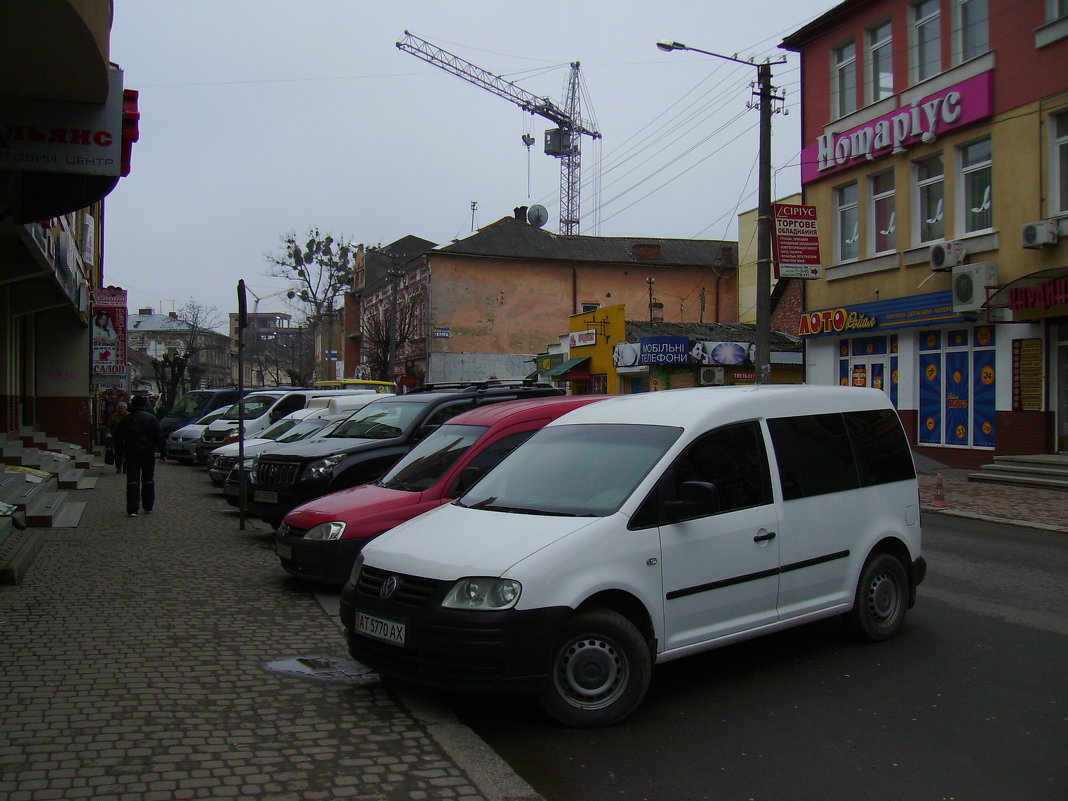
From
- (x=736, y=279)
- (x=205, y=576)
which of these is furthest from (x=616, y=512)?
(x=736, y=279)

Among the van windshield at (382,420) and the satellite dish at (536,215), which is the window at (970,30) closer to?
the van windshield at (382,420)

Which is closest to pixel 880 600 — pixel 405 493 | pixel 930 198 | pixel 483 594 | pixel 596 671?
pixel 596 671

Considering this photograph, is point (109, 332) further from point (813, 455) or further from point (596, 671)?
point (596, 671)

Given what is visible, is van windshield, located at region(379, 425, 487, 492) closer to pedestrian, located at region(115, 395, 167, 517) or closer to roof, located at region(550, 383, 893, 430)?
roof, located at region(550, 383, 893, 430)

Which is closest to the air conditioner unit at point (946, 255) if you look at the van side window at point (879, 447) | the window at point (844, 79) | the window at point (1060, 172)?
the window at point (1060, 172)

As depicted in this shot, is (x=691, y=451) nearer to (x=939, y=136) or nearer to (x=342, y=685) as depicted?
(x=342, y=685)

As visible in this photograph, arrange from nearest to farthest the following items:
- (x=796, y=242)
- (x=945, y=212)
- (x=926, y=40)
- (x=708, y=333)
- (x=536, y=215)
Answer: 1. (x=945, y=212)
2. (x=796, y=242)
3. (x=926, y=40)
4. (x=708, y=333)
5. (x=536, y=215)

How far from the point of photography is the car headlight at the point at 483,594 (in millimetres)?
4789

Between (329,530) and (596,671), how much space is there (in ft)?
12.6

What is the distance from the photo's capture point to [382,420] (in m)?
11.4

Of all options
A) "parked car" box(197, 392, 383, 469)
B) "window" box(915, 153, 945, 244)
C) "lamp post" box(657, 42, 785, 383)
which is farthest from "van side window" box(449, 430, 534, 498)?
"window" box(915, 153, 945, 244)

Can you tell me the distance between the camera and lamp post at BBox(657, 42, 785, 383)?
1909cm

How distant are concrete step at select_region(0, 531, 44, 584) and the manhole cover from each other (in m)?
3.69

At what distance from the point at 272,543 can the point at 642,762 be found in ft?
26.1
